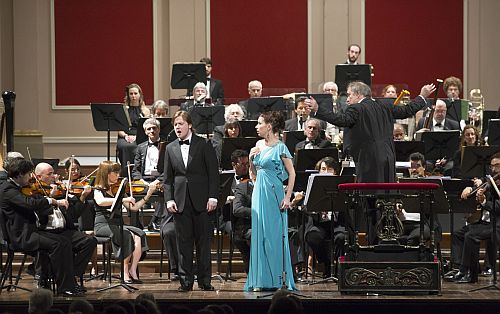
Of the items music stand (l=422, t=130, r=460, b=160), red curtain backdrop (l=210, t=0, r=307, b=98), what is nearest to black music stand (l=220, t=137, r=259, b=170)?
music stand (l=422, t=130, r=460, b=160)

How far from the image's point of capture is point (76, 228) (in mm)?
10109

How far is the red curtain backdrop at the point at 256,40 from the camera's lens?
627 inches

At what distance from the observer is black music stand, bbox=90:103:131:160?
1241 centimetres

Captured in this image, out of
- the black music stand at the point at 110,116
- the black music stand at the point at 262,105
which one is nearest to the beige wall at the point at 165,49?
the black music stand at the point at 262,105

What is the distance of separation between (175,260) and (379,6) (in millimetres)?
7257

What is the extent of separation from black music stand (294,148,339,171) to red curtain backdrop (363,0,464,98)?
19.4ft

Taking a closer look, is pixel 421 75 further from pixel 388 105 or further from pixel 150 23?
pixel 388 105

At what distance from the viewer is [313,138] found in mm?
11359

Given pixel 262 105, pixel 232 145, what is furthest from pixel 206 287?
pixel 262 105

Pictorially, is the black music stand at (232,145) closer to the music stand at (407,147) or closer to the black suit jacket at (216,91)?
the music stand at (407,147)

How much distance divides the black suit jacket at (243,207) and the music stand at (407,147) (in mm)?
1749

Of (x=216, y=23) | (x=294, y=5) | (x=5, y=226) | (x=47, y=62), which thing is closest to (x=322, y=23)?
(x=294, y=5)

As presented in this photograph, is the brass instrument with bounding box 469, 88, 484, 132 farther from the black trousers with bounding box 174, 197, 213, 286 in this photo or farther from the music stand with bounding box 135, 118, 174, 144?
the black trousers with bounding box 174, 197, 213, 286

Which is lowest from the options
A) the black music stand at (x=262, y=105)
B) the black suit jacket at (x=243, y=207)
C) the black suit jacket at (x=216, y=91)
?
the black suit jacket at (x=243, y=207)
